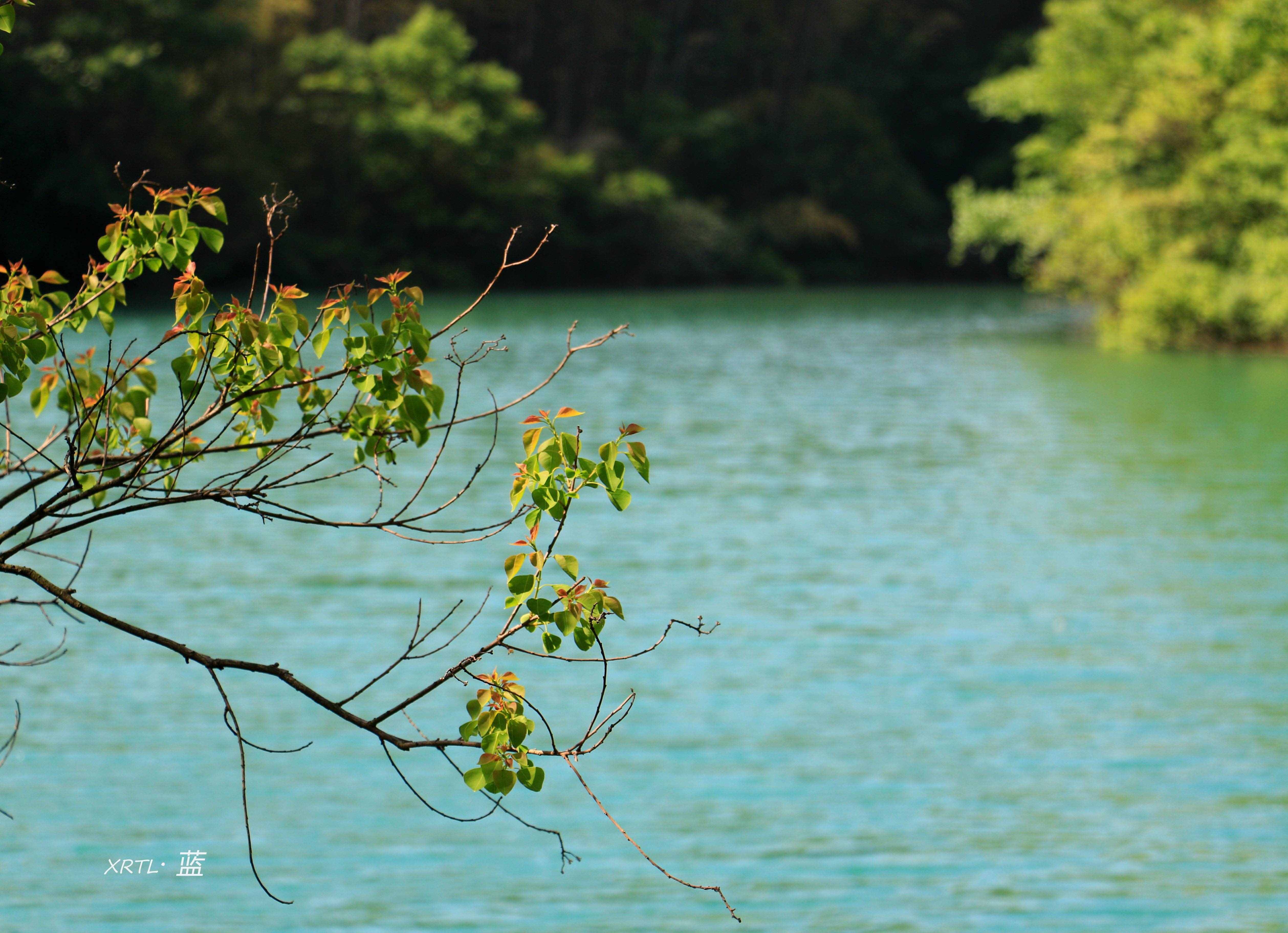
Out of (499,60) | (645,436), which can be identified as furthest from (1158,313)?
(499,60)

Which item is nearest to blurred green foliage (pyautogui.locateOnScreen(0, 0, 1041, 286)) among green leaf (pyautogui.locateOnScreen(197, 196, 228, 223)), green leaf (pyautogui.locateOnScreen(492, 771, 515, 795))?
green leaf (pyautogui.locateOnScreen(197, 196, 228, 223))

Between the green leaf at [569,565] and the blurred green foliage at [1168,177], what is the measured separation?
24.9m

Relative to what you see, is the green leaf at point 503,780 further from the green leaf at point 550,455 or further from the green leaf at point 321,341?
the green leaf at point 321,341

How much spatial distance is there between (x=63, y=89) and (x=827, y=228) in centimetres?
2647

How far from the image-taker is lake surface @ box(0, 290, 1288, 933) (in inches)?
263

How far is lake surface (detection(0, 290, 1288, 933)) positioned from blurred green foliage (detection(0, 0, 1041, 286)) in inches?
656

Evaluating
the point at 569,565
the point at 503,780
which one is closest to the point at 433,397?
the point at 569,565

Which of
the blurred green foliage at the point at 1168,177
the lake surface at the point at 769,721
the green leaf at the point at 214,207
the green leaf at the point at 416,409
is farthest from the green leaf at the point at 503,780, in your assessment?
the blurred green foliage at the point at 1168,177

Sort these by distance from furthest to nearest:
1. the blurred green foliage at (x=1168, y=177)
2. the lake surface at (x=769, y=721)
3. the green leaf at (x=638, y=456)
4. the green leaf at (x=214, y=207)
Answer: the blurred green foliage at (x=1168, y=177) → the lake surface at (x=769, y=721) → the green leaf at (x=214, y=207) → the green leaf at (x=638, y=456)

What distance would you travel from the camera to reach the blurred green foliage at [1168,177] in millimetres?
26984

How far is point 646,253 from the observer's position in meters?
51.5

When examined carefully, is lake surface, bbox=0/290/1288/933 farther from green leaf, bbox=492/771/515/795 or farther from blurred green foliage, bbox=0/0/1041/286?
blurred green foliage, bbox=0/0/1041/286

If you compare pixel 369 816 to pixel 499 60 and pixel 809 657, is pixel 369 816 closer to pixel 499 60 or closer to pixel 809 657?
pixel 809 657

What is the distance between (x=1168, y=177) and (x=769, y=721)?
77.5ft
